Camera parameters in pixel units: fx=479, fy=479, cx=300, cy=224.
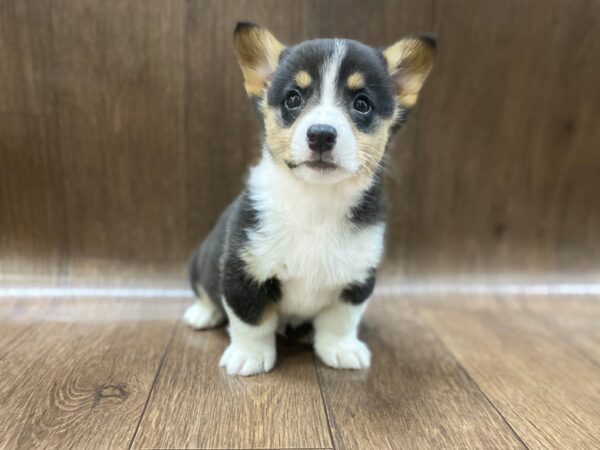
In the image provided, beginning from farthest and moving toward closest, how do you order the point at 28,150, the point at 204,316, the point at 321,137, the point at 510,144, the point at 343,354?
1. the point at 510,144
2. the point at 28,150
3. the point at 204,316
4. the point at 343,354
5. the point at 321,137

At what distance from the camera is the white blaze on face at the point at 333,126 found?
1.23 meters

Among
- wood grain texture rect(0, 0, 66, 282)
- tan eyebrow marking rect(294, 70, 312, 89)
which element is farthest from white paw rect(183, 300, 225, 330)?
tan eyebrow marking rect(294, 70, 312, 89)

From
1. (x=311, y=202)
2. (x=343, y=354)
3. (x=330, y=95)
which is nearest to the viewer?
(x=330, y=95)

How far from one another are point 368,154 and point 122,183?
1131 mm

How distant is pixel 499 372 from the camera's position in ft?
5.01

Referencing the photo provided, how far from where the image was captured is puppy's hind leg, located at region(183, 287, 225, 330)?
1.77m

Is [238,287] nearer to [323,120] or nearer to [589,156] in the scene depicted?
[323,120]

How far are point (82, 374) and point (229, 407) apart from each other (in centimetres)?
47

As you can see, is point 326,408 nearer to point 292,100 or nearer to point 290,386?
point 290,386

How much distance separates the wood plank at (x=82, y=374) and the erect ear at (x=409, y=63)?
1.15 metres

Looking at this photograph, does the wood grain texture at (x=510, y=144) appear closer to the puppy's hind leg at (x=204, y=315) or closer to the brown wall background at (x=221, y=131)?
the brown wall background at (x=221, y=131)

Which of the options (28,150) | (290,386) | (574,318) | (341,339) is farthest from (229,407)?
(574,318)

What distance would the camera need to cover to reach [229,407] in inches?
49.2

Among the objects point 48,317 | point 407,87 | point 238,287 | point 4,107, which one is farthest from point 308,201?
point 4,107
